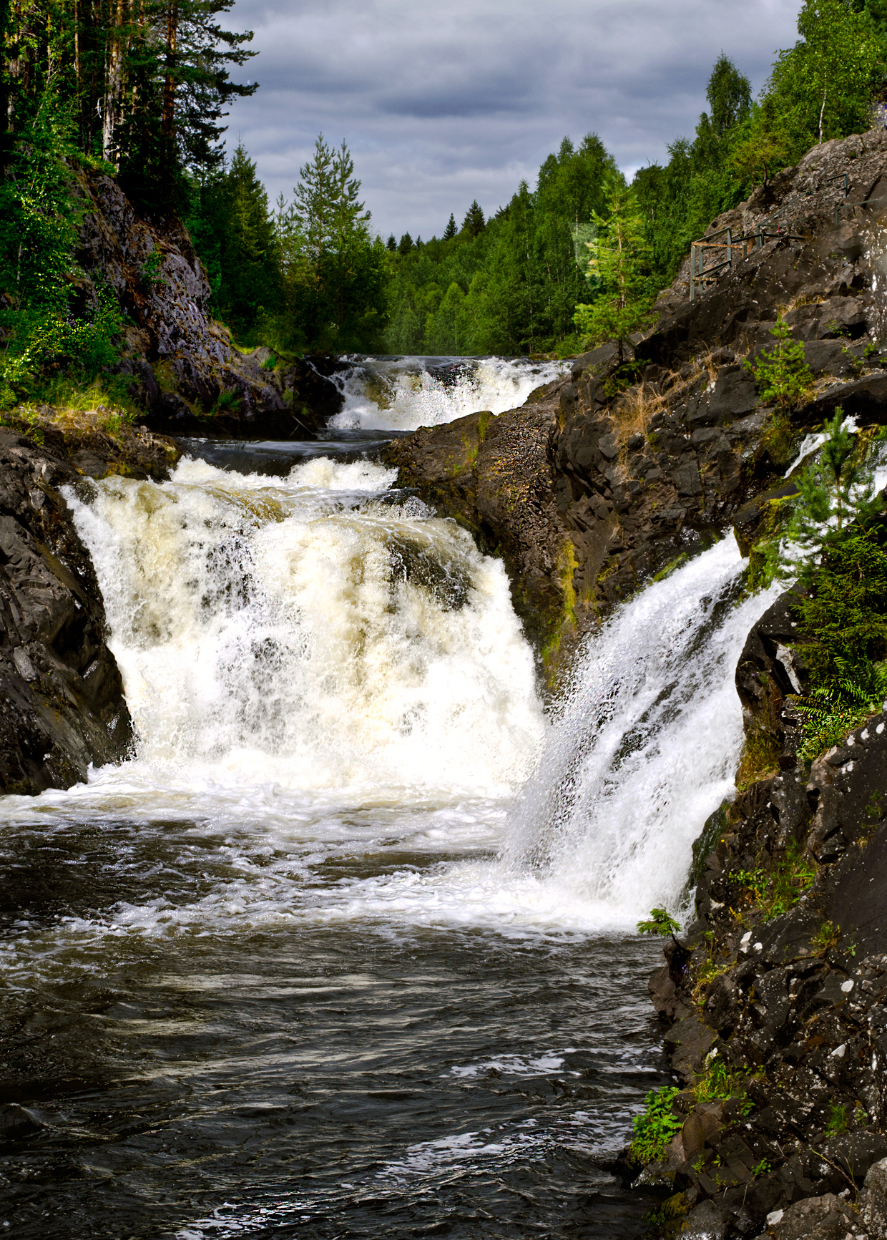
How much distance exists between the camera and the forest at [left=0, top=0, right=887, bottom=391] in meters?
19.9

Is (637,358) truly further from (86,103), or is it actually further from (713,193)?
(713,193)

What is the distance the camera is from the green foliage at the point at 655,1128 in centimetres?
444

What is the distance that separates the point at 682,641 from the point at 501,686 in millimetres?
5522

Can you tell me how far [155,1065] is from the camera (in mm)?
5539

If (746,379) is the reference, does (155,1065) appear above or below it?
below

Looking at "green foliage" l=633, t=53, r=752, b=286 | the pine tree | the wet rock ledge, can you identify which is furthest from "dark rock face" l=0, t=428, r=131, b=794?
the pine tree

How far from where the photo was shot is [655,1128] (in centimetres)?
454

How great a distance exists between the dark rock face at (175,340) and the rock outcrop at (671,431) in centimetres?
969

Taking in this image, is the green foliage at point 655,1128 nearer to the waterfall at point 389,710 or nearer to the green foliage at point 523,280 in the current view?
the waterfall at point 389,710

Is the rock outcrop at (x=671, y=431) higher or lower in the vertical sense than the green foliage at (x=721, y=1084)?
higher

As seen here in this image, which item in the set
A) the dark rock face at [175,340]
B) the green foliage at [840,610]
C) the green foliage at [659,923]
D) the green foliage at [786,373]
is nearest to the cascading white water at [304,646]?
the green foliage at [786,373]

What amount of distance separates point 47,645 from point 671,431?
31.5 feet

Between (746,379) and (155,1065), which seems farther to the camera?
(746,379)

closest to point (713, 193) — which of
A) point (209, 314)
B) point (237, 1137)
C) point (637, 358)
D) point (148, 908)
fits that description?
point (209, 314)
